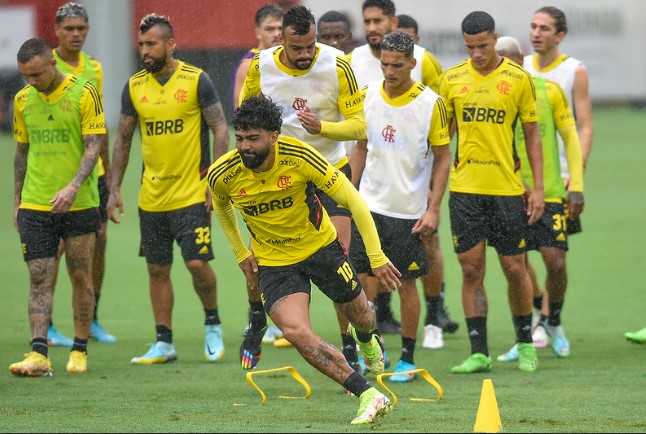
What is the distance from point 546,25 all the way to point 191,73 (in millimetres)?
3021

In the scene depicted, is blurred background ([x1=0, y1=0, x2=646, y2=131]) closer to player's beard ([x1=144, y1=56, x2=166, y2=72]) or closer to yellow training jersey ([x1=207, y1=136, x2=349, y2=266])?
player's beard ([x1=144, y1=56, x2=166, y2=72])

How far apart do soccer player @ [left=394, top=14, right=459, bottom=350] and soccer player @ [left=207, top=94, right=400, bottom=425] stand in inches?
84.2

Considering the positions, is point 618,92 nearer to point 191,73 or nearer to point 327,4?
point 327,4

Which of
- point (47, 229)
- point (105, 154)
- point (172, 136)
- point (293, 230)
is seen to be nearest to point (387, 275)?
point (293, 230)

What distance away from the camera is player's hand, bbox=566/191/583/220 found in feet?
33.0

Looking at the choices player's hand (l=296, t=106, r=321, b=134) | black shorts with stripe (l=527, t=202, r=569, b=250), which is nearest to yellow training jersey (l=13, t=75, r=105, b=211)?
player's hand (l=296, t=106, r=321, b=134)

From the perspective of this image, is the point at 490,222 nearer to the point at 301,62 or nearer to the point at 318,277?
the point at 301,62

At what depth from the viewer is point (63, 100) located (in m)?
9.48

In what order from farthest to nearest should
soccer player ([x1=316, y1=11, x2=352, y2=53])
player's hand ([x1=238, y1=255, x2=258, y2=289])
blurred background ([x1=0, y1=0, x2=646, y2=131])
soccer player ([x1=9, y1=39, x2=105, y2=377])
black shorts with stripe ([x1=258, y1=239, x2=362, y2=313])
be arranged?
blurred background ([x1=0, y1=0, x2=646, y2=131]), soccer player ([x1=316, y1=11, x2=352, y2=53]), soccer player ([x1=9, y1=39, x2=105, y2=377]), player's hand ([x1=238, y1=255, x2=258, y2=289]), black shorts with stripe ([x1=258, y1=239, x2=362, y2=313])

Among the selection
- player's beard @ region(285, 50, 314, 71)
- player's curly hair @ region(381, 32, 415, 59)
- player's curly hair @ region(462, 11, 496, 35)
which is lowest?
player's beard @ region(285, 50, 314, 71)

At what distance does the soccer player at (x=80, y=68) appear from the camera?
10.7 meters

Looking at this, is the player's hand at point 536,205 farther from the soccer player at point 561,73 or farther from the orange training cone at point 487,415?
the orange training cone at point 487,415

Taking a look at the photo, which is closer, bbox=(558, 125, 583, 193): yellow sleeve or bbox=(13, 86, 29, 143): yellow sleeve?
bbox=(13, 86, 29, 143): yellow sleeve

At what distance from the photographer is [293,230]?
301 inches
